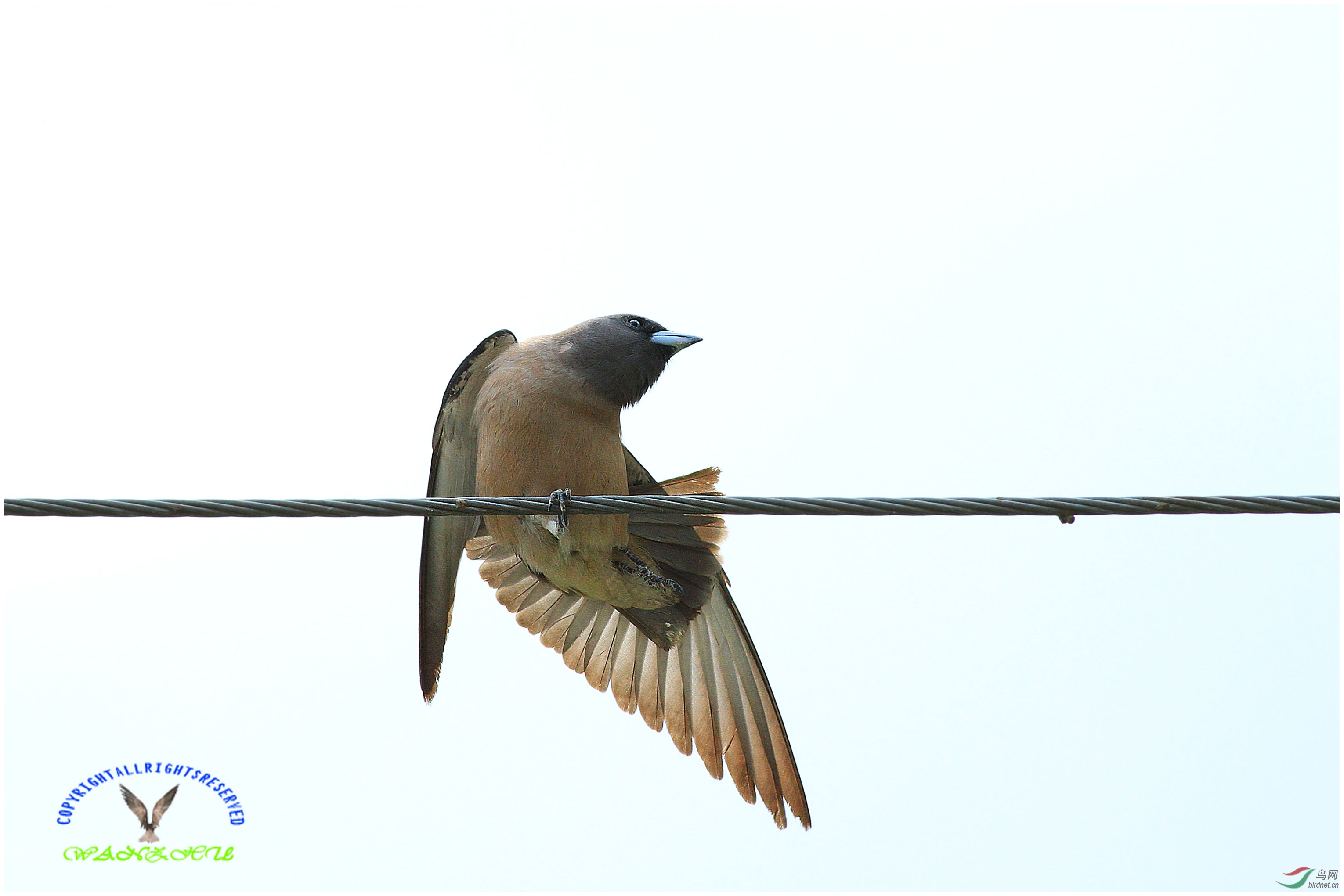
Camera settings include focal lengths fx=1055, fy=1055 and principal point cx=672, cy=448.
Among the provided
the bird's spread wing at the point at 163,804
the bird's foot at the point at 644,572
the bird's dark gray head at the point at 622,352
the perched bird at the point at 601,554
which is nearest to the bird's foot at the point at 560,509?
the perched bird at the point at 601,554

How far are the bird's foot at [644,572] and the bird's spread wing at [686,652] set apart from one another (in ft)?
0.13

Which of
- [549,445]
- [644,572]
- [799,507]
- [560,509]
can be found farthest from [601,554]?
[799,507]

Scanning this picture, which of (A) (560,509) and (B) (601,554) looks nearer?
(A) (560,509)

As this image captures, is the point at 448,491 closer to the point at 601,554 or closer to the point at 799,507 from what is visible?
the point at 601,554

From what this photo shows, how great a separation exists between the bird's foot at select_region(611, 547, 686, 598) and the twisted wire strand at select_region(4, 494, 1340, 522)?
204 cm

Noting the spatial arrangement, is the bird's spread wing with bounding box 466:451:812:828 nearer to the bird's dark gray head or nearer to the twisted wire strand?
the bird's dark gray head

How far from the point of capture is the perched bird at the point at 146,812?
5164 mm

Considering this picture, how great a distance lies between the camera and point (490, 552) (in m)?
6.22

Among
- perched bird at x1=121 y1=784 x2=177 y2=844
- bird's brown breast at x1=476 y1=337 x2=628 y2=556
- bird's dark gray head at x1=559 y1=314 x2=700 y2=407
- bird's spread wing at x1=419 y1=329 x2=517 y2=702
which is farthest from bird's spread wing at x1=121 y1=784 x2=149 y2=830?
bird's dark gray head at x1=559 y1=314 x2=700 y2=407

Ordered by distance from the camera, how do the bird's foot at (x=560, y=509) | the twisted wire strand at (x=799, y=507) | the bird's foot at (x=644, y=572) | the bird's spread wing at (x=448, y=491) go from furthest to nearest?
the bird's spread wing at (x=448, y=491) → the bird's foot at (x=644, y=572) → the bird's foot at (x=560, y=509) → the twisted wire strand at (x=799, y=507)

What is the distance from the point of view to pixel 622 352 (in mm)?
5555

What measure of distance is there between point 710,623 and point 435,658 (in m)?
1.62

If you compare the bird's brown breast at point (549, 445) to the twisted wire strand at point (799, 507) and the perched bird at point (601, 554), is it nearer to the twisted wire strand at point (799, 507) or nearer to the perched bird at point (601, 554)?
the perched bird at point (601, 554)

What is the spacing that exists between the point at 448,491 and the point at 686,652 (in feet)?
5.48
